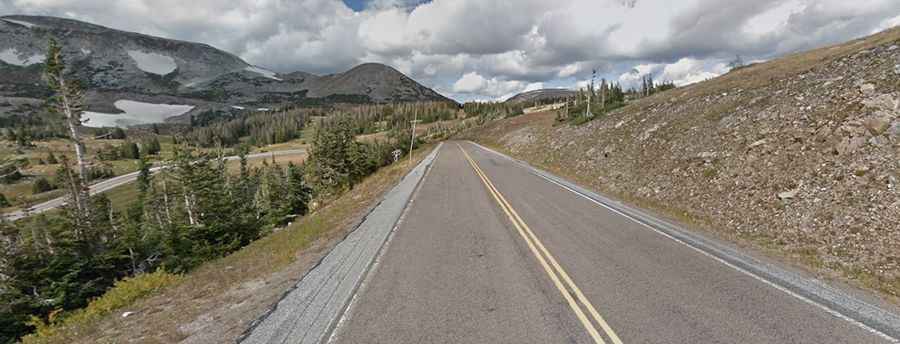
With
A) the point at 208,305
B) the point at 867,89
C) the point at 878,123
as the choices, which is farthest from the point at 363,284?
the point at 867,89

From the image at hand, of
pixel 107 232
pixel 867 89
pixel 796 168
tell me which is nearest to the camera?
pixel 796 168

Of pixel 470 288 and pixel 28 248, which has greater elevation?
pixel 470 288

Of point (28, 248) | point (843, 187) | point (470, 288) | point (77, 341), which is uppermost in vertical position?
point (843, 187)

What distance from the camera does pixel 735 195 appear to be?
11.5 meters

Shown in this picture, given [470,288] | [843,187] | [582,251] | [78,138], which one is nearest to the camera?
[470,288]

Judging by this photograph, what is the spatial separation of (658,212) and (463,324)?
34.5 ft

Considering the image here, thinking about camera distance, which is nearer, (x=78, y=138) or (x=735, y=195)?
(x=735, y=195)

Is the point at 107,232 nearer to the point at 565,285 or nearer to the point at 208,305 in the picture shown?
the point at 208,305

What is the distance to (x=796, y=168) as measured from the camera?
1067 centimetres

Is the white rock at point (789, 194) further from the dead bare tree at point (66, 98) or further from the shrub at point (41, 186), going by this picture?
the shrub at point (41, 186)

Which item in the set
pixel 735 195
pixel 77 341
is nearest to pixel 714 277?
pixel 735 195

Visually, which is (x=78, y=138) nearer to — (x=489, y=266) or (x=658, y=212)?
(x=489, y=266)

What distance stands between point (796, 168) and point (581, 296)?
387 inches

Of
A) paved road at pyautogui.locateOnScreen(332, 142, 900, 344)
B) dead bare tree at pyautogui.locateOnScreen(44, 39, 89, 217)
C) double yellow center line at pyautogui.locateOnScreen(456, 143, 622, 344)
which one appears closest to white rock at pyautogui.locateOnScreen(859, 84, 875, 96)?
paved road at pyautogui.locateOnScreen(332, 142, 900, 344)
